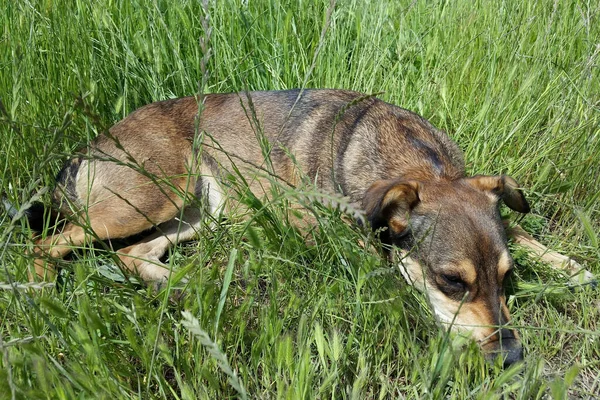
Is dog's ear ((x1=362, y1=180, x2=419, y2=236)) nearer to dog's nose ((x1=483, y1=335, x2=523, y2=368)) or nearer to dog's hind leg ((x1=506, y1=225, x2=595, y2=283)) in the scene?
dog's nose ((x1=483, y1=335, x2=523, y2=368))

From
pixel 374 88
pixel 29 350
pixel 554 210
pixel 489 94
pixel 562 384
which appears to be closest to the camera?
pixel 562 384

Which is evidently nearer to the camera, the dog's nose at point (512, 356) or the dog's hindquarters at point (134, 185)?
the dog's nose at point (512, 356)

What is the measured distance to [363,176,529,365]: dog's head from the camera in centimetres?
298

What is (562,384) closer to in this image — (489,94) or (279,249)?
(279,249)

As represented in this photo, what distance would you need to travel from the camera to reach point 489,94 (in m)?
4.48

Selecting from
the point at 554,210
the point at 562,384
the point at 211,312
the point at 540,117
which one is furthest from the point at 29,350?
the point at 540,117

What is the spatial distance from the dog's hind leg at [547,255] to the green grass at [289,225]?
0.09 meters

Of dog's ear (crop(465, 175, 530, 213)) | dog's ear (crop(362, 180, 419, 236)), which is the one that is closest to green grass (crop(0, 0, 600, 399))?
dog's ear (crop(465, 175, 530, 213))

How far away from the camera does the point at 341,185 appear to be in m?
3.94

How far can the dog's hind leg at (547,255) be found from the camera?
3582mm

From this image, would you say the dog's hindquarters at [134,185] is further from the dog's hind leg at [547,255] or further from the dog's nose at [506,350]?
the dog's hind leg at [547,255]

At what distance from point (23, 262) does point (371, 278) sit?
4.98 ft

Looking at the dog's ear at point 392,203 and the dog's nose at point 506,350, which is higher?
the dog's ear at point 392,203

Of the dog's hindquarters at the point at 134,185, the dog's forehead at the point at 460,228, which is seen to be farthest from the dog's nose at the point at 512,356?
the dog's hindquarters at the point at 134,185
